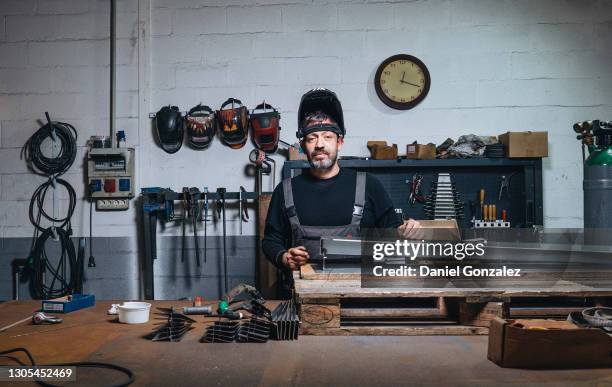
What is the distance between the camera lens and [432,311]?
1.67 metres

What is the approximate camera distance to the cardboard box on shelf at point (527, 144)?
3.29 meters

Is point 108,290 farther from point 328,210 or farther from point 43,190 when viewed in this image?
point 328,210

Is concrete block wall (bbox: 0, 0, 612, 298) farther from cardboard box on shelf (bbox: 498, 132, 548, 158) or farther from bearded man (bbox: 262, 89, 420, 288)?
bearded man (bbox: 262, 89, 420, 288)

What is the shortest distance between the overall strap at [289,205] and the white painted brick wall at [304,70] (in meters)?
0.93

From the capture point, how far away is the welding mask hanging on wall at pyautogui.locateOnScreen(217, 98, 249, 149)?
11.7 feet

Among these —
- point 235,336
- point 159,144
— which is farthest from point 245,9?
point 235,336

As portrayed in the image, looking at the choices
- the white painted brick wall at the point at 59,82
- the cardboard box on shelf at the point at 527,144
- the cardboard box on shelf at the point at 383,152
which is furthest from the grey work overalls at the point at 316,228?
the white painted brick wall at the point at 59,82

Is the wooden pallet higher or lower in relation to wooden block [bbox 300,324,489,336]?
higher

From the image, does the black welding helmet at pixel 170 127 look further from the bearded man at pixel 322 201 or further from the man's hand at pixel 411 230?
the man's hand at pixel 411 230

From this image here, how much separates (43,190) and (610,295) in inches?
147

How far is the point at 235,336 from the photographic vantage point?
1.44m

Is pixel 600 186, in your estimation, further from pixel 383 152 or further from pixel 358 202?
pixel 383 152

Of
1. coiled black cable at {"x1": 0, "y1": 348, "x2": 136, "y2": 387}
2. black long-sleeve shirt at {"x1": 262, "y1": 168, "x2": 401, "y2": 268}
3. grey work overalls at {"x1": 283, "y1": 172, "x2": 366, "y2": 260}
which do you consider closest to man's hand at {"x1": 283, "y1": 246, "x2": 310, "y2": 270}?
grey work overalls at {"x1": 283, "y1": 172, "x2": 366, "y2": 260}

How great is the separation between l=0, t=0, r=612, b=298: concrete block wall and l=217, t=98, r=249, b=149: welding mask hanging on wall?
0.11 m
